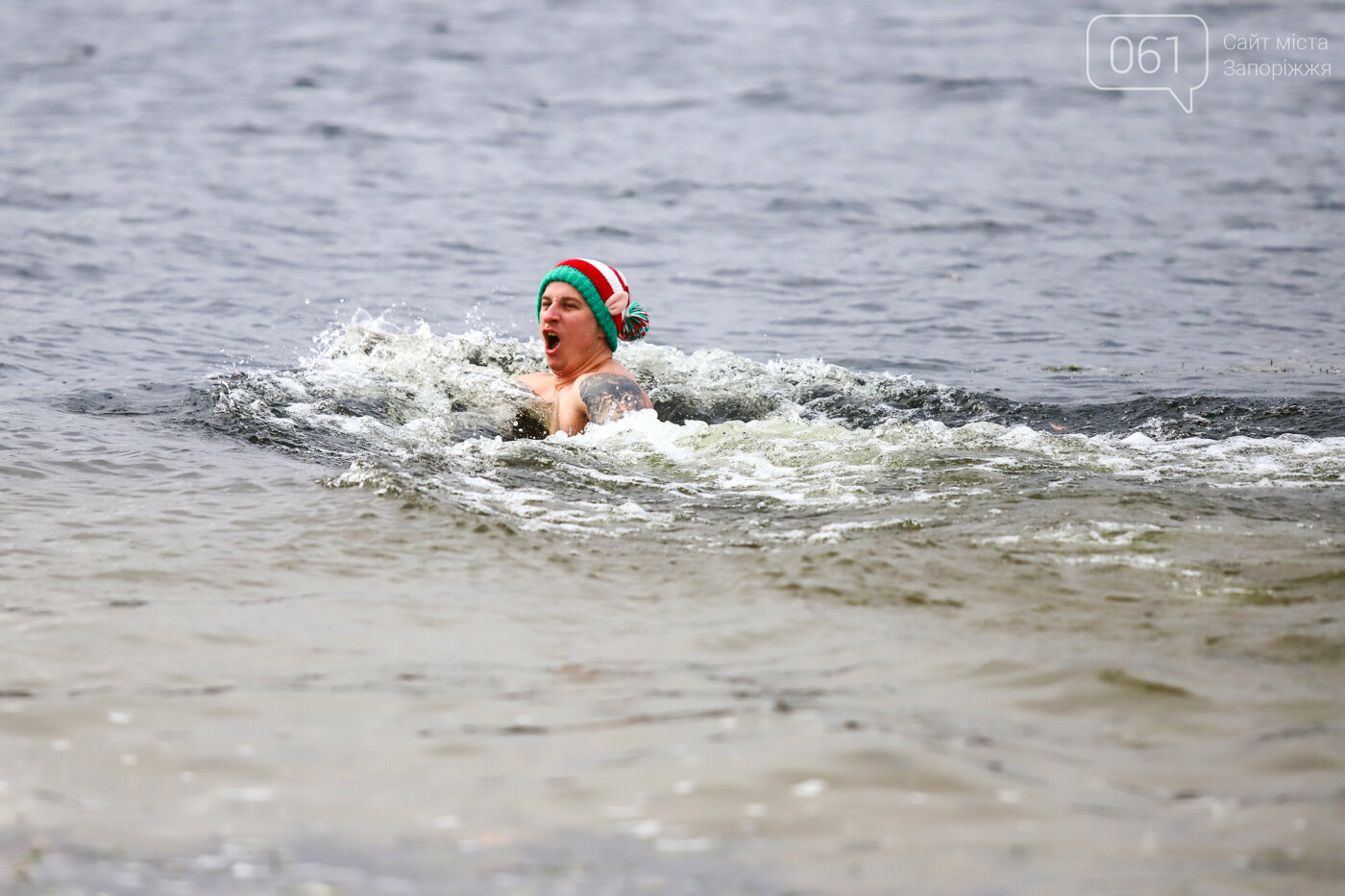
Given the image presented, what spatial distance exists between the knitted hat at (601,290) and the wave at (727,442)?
0.69 metres

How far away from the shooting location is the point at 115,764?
8.69 feet

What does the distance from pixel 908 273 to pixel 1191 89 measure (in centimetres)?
1370

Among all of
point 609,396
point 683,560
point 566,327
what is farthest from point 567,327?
point 683,560

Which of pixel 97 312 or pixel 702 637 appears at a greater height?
pixel 97 312

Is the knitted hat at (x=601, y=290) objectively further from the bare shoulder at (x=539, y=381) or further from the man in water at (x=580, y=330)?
the bare shoulder at (x=539, y=381)

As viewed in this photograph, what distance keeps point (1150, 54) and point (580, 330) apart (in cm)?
2245

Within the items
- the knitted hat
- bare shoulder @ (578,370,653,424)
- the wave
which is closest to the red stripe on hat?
the knitted hat

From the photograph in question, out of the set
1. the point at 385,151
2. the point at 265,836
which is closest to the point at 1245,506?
the point at 265,836

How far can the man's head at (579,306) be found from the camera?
739 cm

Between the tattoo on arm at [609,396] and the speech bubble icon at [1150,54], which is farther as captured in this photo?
the speech bubble icon at [1150,54]

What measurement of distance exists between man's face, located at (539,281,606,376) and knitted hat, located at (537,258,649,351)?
0.04 metres

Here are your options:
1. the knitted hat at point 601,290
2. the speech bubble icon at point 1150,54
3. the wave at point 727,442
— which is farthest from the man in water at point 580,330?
the speech bubble icon at point 1150,54

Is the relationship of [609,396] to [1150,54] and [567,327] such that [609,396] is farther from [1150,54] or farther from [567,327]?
[1150,54]

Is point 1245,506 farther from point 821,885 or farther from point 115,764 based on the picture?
point 115,764
